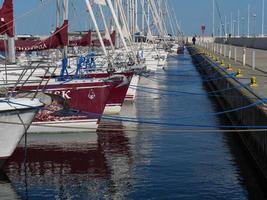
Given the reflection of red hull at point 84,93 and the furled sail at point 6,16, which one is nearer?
the furled sail at point 6,16

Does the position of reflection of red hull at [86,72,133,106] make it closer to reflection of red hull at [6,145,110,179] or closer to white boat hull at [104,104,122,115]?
white boat hull at [104,104,122,115]

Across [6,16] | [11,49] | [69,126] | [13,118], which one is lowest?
[69,126]

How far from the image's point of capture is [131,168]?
15281mm

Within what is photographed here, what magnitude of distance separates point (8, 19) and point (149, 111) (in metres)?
8.52

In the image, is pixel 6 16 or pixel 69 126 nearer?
pixel 6 16

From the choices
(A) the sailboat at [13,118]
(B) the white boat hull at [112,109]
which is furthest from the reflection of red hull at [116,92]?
(A) the sailboat at [13,118]

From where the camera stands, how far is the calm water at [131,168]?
13156 millimetres

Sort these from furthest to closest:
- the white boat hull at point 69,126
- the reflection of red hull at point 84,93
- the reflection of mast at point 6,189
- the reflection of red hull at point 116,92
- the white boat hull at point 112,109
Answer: the white boat hull at point 112,109, the reflection of red hull at point 116,92, the white boat hull at point 69,126, the reflection of red hull at point 84,93, the reflection of mast at point 6,189

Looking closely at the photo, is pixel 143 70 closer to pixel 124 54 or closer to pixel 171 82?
pixel 124 54

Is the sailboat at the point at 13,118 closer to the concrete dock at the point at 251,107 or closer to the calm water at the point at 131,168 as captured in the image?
the calm water at the point at 131,168

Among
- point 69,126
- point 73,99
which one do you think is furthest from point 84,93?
point 69,126

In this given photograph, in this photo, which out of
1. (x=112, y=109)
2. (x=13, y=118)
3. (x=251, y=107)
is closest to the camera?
(x=13, y=118)

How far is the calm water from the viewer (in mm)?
13156

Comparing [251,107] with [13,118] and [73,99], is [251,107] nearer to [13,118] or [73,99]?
[73,99]
